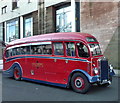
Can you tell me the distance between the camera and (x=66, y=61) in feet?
25.8

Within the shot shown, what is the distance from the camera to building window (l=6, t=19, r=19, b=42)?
1160 inches

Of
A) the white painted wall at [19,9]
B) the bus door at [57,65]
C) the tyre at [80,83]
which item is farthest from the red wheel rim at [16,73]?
the white painted wall at [19,9]

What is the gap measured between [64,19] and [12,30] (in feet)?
46.7

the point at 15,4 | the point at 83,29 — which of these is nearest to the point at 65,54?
the point at 83,29

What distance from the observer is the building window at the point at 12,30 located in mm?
29466

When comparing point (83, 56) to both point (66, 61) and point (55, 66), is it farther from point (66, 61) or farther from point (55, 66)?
point (55, 66)

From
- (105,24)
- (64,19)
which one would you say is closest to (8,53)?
(105,24)

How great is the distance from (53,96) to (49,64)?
86.5 inches

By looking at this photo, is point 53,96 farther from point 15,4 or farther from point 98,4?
point 15,4

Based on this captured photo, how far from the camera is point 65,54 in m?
7.95

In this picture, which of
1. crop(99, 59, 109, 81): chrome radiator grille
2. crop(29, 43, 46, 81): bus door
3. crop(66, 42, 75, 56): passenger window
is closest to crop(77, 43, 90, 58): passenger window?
crop(66, 42, 75, 56): passenger window

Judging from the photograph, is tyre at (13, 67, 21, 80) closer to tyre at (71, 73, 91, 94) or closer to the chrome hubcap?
tyre at (71, 73, 91, 94)

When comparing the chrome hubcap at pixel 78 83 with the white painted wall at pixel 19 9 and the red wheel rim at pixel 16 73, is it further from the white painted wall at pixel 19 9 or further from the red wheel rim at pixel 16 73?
the white painted wall at pixel 19 9

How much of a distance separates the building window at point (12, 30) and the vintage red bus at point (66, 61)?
20140 millimetres
